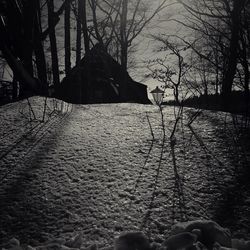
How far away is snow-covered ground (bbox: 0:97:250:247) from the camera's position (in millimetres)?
1355

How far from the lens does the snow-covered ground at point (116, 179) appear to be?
136cm

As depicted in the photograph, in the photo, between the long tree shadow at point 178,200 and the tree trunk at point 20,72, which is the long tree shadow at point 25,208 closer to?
the long tree shadow at point 178,200

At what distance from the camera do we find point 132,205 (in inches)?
58.9

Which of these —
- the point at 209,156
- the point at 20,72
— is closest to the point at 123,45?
the point at 20,72

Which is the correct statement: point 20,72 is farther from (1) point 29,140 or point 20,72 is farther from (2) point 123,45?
(2) point 123,45

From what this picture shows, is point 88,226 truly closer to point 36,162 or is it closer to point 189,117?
point 36,162

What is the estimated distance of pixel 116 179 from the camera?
179 cm

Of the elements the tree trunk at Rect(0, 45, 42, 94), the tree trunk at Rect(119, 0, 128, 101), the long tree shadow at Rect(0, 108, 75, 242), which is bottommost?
the long tree shadow at Rect(0, 108, 75, 242)

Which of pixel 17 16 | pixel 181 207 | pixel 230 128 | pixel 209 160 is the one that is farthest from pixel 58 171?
pixel 17 16

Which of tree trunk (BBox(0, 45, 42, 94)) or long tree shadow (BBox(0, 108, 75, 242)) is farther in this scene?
tree trunk (BBox(0, 45, 42, 94))

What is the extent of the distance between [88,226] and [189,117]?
2.33 m

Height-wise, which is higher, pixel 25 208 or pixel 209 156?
pixel 209 156

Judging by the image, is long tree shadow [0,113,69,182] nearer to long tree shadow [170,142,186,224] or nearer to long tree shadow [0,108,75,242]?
long tree shadow [0,108,75,242]

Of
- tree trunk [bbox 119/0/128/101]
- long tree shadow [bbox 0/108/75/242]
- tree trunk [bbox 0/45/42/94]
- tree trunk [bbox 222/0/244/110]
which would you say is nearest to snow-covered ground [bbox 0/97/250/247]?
long tree shadow [bbox 0/108/75/242]
